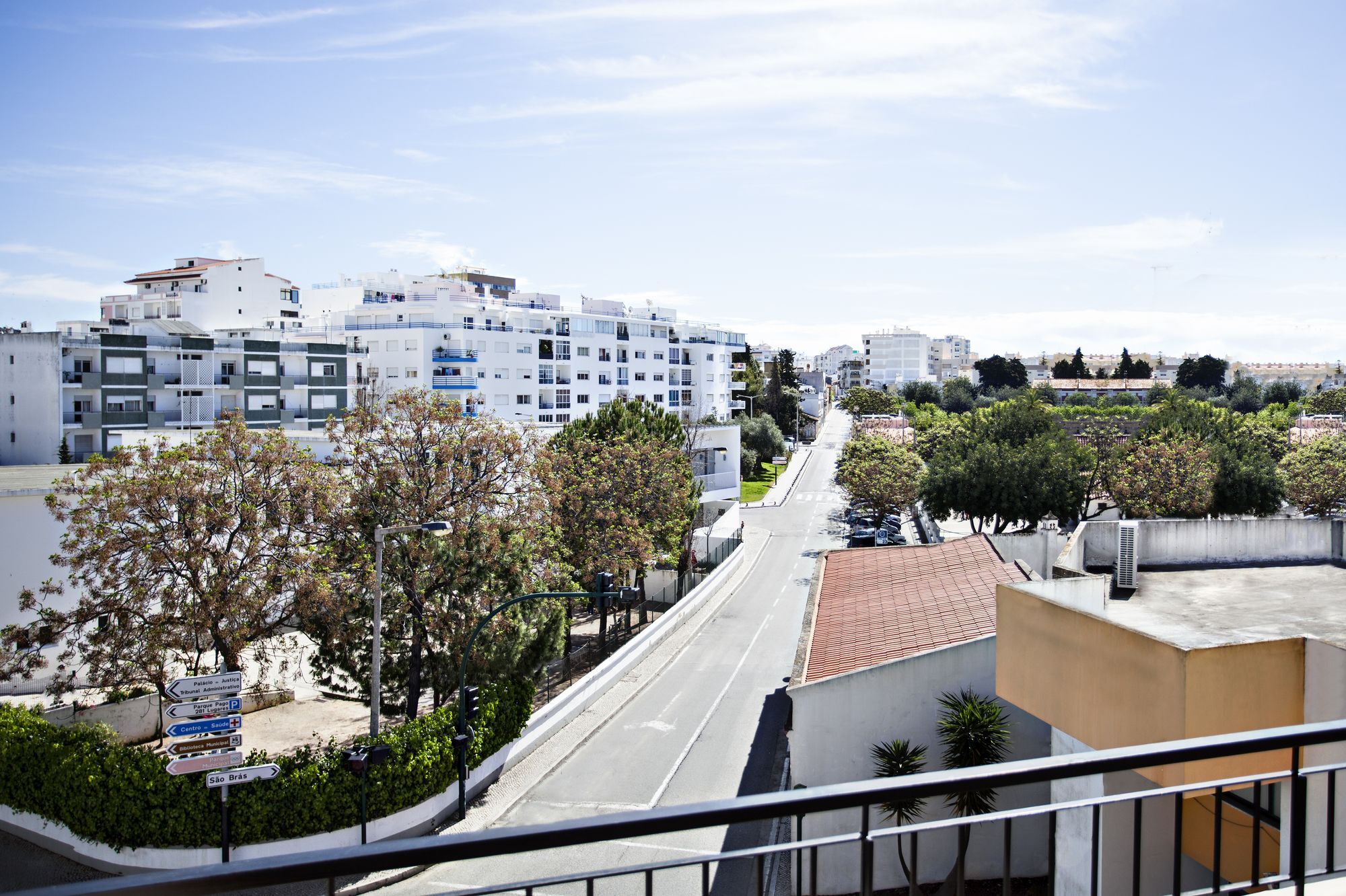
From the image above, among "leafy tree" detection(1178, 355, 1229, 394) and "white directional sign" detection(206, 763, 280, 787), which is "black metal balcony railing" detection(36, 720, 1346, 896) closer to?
"white directional sign" detection(206, 763, 280, 787)

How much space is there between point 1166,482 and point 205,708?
36175mm

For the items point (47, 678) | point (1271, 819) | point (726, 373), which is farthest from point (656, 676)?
point (726, 373)

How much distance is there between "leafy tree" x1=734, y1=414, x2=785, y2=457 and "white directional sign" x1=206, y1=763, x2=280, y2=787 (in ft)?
214

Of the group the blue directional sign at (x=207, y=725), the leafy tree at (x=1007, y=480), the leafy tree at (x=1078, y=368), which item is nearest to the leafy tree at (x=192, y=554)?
the blue directional sign at (x=207, y=725)

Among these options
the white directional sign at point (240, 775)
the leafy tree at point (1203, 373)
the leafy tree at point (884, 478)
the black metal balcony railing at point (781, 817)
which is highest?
the leafy tree at point (1203, 373)

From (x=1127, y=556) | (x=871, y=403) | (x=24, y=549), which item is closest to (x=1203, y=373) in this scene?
(x=871, y=403)

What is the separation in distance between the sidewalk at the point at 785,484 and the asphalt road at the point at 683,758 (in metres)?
28.2

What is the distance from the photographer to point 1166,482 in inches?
1502

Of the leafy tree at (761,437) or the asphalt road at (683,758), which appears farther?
the leafy tree at (761,437)

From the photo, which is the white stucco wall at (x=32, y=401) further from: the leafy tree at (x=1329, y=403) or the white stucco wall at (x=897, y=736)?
the leafy tree at (x=1329, y=403)

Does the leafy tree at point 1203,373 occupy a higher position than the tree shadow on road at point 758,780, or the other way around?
the leafy tree at point 1203,373

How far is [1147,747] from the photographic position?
2824 millimetres

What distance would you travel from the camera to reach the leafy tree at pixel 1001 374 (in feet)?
456

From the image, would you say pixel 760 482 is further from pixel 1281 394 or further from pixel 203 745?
pixel 1281 394
